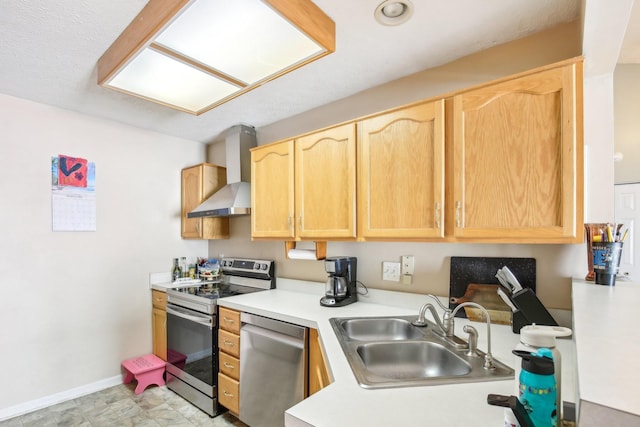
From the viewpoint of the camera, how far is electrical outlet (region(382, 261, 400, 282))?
2064mm

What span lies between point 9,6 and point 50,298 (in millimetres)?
2055

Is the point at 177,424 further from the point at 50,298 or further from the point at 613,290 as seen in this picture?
the point at 613,290

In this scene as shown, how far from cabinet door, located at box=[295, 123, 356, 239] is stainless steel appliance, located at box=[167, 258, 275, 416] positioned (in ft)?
2.85

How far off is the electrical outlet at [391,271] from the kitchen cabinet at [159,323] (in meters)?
2.03

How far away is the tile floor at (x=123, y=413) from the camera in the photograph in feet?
7.22

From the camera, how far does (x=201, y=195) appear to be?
3.10 meters

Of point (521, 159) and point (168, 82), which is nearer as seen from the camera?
point (521, 159)

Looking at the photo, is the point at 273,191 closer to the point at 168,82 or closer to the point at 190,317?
the point at 168,82

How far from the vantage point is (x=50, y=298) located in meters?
2.45

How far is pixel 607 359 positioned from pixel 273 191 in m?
2.07

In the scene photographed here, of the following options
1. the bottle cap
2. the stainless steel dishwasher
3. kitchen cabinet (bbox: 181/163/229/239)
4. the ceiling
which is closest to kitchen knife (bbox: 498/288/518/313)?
the bottle cap

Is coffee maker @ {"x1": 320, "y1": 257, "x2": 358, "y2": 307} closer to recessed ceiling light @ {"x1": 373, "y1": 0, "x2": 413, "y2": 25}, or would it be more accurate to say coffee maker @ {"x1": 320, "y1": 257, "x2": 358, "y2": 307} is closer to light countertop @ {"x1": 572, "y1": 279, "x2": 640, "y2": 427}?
light countertop @ {"x1": 572, "y1": 279, "x2": 640, "y2": 427}

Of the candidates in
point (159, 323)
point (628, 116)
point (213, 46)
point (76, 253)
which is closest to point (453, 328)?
point (213, 46)

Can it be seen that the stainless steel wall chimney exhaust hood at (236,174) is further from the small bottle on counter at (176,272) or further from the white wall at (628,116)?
the white wall at (628,116)
